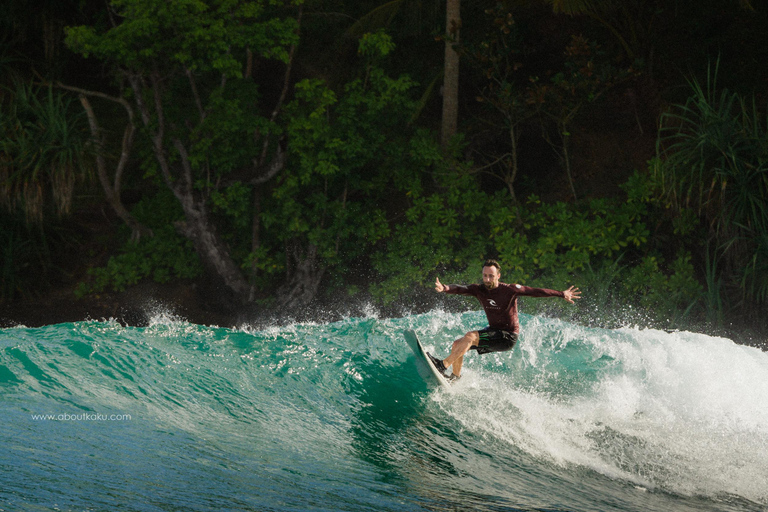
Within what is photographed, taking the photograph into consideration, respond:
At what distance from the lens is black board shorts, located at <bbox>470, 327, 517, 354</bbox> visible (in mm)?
8203

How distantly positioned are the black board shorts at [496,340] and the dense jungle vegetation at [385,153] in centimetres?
509

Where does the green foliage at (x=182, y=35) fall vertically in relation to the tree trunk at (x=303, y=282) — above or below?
above

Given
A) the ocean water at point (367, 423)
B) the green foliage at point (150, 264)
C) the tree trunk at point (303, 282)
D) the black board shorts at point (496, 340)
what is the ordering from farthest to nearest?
the green foliage at point (150, 264), the tree trunk at point (303, 282), the black board shorts at point (496, 340), the ocean water at point (367, 423)

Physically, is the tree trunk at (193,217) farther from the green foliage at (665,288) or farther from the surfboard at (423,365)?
the surfboard at (423,365)

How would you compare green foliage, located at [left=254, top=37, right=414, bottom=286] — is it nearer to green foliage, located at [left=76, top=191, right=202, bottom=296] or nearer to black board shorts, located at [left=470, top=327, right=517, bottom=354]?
green foliage, located at [left=76, top=191, right=202, bottom=296]

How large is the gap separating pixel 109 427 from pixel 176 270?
864 centimetres

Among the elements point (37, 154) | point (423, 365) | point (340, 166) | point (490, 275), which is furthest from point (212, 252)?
point (490, 275)

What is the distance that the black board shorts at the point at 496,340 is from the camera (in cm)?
820

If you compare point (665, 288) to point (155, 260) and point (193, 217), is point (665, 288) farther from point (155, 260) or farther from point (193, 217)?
point (155, 260)

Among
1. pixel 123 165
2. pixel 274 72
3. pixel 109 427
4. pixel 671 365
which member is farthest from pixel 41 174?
pixel 671 365

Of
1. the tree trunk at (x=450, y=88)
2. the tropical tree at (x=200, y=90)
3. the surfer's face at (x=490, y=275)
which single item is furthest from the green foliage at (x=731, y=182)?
the tropical tree at (x=200, y=90)

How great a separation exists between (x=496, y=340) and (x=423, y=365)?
2.58ft

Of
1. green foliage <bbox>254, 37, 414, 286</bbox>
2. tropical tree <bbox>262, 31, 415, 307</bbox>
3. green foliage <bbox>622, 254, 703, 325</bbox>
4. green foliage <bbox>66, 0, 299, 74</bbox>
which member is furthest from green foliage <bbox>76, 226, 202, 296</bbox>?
green foliage <bbox>622, 254, 703, 325</bbox>

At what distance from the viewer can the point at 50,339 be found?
8.92 m
